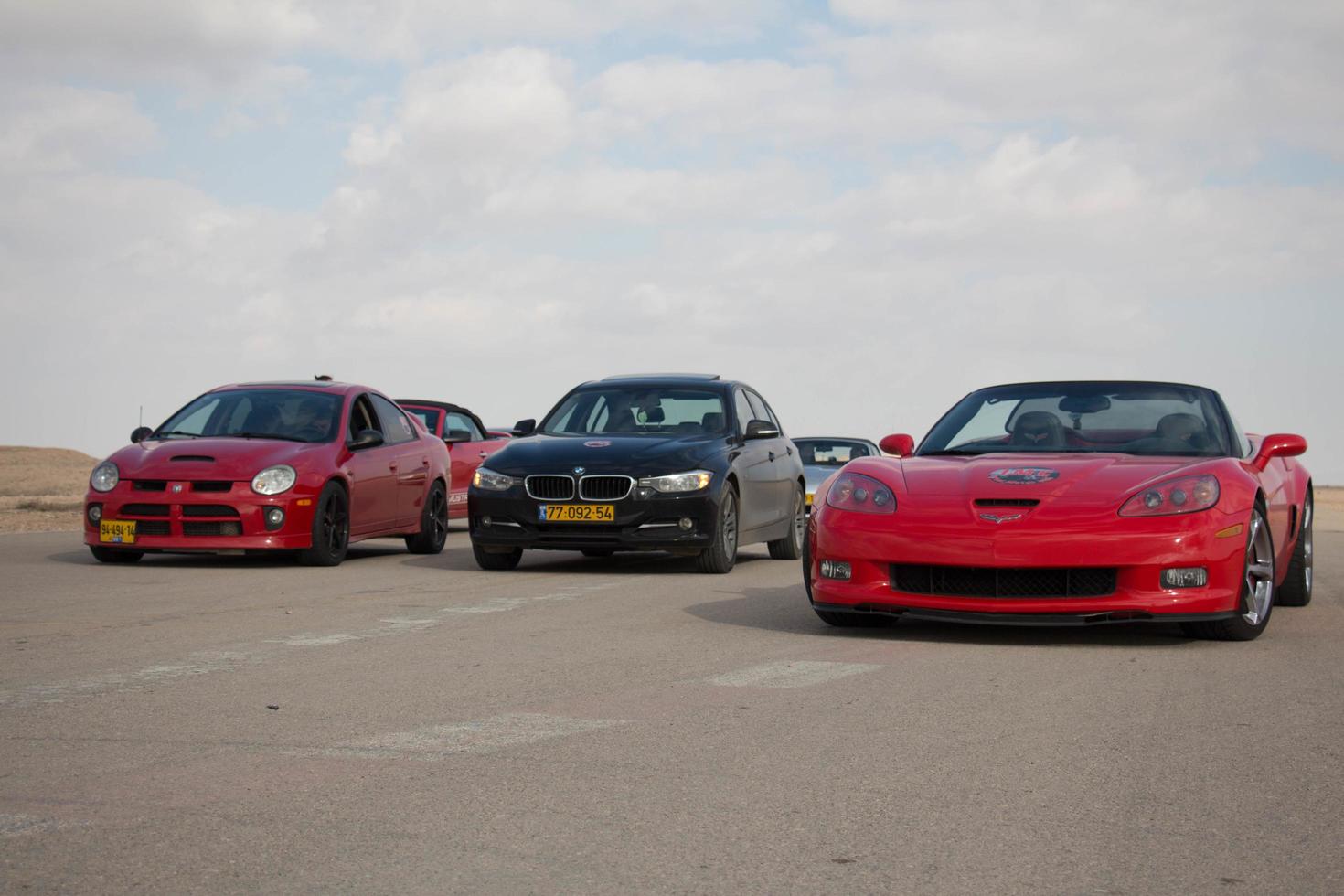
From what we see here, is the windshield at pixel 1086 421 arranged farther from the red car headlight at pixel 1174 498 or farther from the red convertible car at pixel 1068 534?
the red car headlight at pixel 1174 498

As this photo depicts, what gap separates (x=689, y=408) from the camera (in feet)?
45.7

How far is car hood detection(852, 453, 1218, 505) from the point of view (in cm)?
811

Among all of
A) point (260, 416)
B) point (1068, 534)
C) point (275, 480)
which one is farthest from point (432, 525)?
point (1068, 534)

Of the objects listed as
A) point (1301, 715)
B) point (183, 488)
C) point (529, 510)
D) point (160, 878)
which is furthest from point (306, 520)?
point (160, 878)

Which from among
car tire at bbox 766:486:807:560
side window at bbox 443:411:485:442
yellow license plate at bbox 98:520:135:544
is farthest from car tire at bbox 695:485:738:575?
side window at bbox 443:411:485:442

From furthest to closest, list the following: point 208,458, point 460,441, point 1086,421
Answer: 1. point 460,441
2. point 208,458
3. point 1086,421

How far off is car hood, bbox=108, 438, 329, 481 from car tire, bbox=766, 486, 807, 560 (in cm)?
436

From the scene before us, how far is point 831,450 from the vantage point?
22.9m

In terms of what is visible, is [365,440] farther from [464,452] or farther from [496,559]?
[464,452]

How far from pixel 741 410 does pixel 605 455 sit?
203cm

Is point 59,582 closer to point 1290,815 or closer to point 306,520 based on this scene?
point 306,520

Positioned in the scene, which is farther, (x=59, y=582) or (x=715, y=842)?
(x=59, y=582)

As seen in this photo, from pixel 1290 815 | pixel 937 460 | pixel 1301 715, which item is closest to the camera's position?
pixel 1290 815

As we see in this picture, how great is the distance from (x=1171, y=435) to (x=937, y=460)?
1.31 m
